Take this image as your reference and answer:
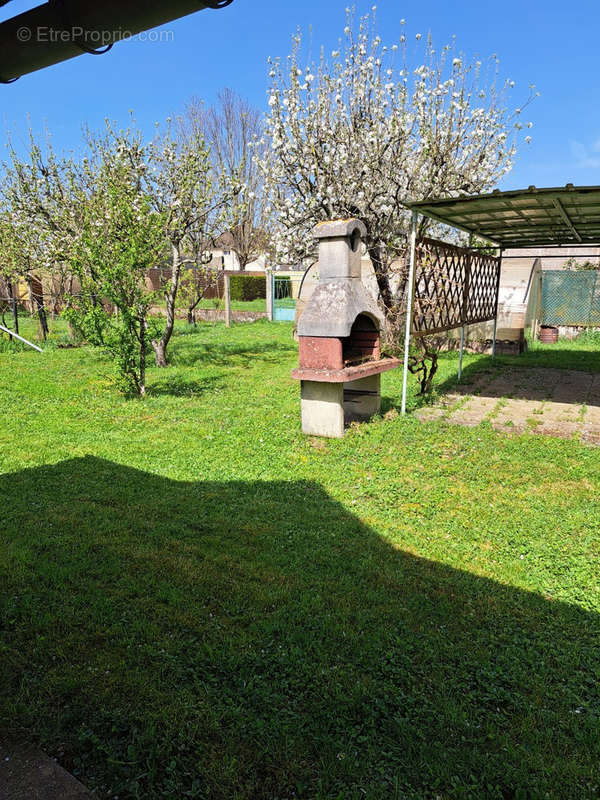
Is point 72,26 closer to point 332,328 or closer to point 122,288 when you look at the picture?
point 332,328

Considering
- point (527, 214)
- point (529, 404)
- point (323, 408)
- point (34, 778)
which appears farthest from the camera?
point (529, 404)

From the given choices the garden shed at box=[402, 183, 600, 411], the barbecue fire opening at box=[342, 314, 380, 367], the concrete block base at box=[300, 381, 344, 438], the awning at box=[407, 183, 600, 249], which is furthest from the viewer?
the barbecue fire opening at box=[342, 314, 380, 367]

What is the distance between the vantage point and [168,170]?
11102 mm

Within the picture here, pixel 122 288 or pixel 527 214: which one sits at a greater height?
pixel 527 214

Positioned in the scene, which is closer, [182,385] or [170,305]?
[182,385]

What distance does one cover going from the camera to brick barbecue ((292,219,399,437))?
19.9 ft

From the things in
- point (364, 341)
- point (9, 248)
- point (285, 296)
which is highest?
point (9, 248)

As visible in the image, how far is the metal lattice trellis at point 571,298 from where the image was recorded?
14938 mm

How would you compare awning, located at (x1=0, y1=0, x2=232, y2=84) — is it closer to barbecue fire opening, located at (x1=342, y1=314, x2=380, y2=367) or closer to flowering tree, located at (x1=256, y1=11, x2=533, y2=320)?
barbecue fire opening, located at (x1=342, y1=314, x2=380, y2=367)

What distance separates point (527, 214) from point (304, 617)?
7.37 m

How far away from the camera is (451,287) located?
8.33 metres

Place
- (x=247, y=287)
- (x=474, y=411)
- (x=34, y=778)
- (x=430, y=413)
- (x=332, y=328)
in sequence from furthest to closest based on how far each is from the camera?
(x=247, y=287) → (x=474, y=411) → (x=430, y=413) → (x=332, y=328) → (x=34, y=778)

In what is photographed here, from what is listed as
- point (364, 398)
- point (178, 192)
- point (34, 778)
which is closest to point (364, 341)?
point (364, 398)

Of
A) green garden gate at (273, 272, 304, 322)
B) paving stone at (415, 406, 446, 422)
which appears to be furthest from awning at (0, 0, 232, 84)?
green garden gate at (273, 272, 304, 322)
